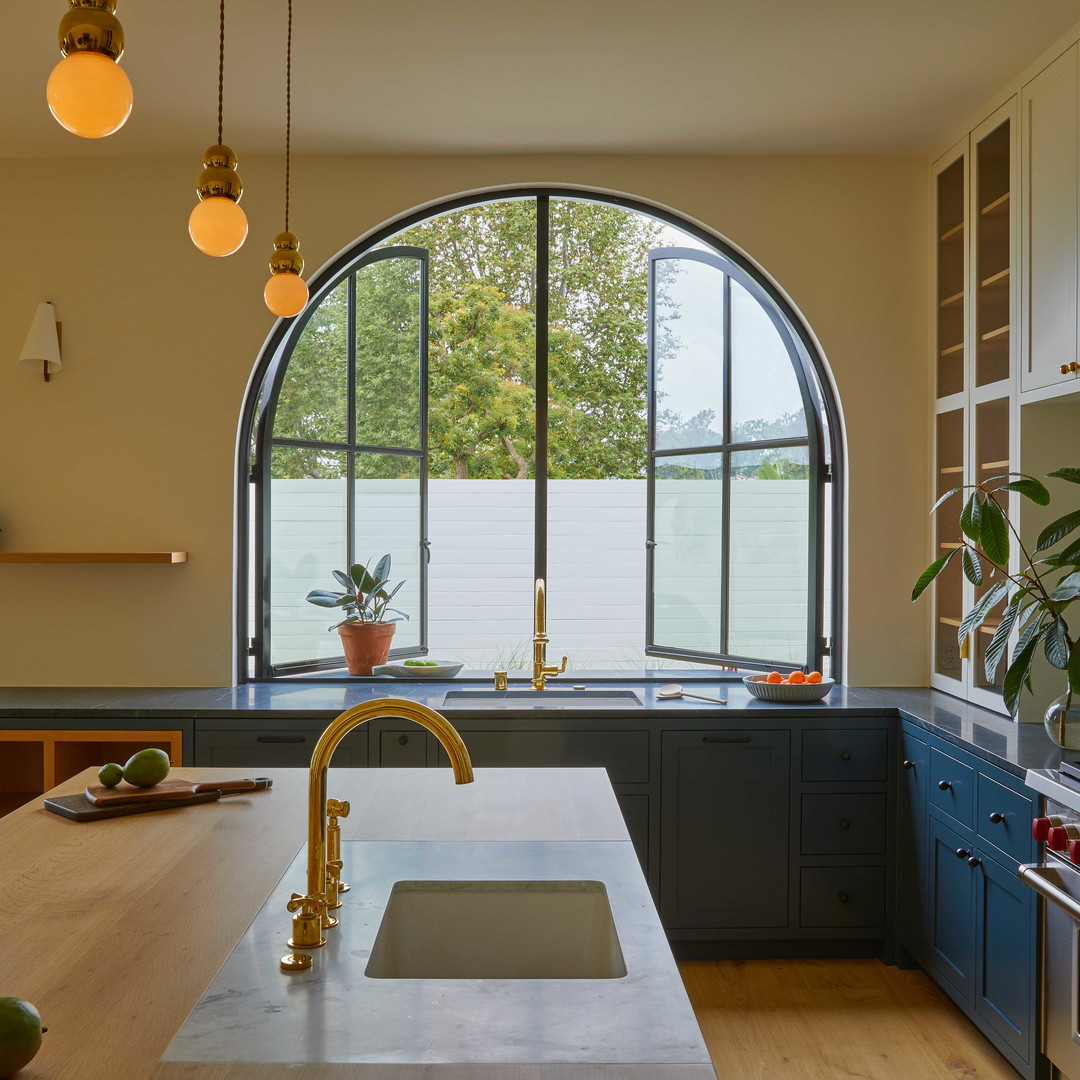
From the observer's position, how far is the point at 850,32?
2811 millimetres

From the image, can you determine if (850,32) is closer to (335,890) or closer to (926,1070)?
(335,890)

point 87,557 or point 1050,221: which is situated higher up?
point 1050,221

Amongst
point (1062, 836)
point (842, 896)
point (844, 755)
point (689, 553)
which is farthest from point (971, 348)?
point (842, 896)

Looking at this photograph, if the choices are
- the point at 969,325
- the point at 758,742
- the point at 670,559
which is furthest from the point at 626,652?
the point at 969,325

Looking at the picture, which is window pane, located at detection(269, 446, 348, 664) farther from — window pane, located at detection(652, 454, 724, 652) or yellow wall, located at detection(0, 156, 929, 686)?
window pane, located at detection(652, 454, 724, 652)

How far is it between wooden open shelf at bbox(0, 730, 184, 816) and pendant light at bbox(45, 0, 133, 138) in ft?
8.13

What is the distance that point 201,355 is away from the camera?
3791 millimetres

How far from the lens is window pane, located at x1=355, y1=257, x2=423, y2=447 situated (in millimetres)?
4043

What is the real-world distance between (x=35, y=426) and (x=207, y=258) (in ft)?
3.00

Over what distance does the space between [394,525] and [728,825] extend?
1.77 metres

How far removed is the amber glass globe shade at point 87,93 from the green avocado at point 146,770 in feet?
4.27

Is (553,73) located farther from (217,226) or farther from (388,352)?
(217,226)

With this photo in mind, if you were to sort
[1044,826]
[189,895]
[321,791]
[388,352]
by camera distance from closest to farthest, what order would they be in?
1. [321,791]
2. [189,895]
3. [1044,826]
4. [388,352]

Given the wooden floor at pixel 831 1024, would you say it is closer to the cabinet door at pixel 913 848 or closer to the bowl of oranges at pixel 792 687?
the cabinet door at pixel 913 848
